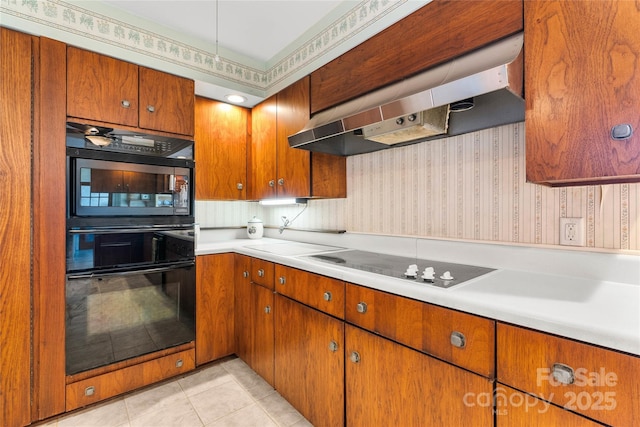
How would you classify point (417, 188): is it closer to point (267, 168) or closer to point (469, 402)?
point (469, 402)

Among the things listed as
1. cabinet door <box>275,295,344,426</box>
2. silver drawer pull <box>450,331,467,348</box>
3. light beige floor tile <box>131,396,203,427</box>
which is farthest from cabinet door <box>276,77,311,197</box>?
light beige floor tile <box>131,396,203,427</box>

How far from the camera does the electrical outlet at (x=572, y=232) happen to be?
115 cm

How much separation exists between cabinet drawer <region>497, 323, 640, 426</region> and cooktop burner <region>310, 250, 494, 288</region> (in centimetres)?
28

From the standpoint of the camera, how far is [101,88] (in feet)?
5.80

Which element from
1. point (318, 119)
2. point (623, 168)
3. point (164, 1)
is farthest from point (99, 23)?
point (623, 168)

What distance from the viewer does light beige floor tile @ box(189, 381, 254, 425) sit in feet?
5.47

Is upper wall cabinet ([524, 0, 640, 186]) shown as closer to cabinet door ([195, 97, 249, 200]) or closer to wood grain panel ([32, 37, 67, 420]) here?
cabinet door ([195, 97, 249, 200])

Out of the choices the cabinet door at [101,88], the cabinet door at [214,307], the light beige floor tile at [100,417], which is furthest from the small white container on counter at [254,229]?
the light beige floor tile at [100,417]

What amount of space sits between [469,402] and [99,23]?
2776 mm

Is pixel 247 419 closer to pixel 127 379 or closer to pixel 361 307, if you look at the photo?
pixel 127 379

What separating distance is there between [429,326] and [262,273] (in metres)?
1.19

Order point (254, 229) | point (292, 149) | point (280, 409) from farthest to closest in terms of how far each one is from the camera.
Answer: point (254, 229) → point (292, 149) → point (280, 409)

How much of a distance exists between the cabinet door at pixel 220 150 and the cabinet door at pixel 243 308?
0.67 meters

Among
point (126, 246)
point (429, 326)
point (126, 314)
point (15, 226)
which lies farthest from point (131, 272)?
point (429, 326)
